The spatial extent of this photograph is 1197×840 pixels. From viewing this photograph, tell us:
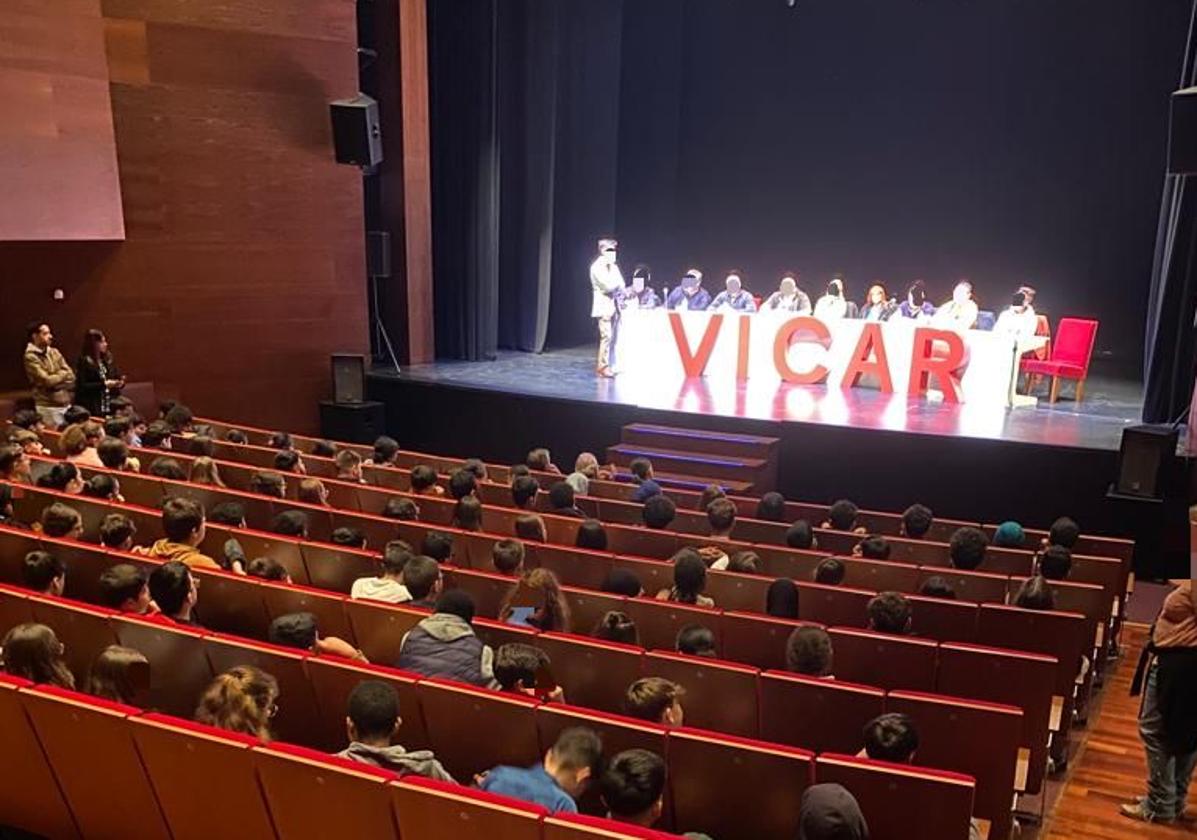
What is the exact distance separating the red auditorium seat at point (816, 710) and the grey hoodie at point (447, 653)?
0.94m

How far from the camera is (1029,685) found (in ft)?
12.3

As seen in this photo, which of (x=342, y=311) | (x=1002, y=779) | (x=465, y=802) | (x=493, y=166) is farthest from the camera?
(x=493, y=166)

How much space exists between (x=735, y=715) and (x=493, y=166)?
366 inches

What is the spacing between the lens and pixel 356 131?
32.0 ft

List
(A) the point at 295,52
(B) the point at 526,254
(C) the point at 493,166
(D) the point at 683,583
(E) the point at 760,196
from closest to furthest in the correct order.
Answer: (D) the point at 683,583, (A) the point at 295,52, (C) the point at 493,166, (B) the point at 526,254, (E) the point at 760,196

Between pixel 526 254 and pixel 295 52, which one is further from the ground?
pixel 295 52

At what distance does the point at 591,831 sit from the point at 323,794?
0.71 meters

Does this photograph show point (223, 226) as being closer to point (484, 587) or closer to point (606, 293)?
point (606, 293)

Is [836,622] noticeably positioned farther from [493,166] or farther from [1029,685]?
[493,166]

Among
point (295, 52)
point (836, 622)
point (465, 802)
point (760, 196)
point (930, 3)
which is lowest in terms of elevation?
point (836, 622)

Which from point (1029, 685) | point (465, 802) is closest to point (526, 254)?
point (1029, 685)

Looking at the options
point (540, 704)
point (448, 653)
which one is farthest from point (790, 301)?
point (540, 704)

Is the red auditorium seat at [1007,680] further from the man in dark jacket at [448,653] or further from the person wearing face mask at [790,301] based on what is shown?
the person wearing face mask at [790,301]

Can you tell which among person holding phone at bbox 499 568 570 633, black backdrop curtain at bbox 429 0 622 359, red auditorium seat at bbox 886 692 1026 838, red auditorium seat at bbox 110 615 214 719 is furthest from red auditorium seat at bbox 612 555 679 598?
black backdrop curtain at bbox 429 0 622 359
